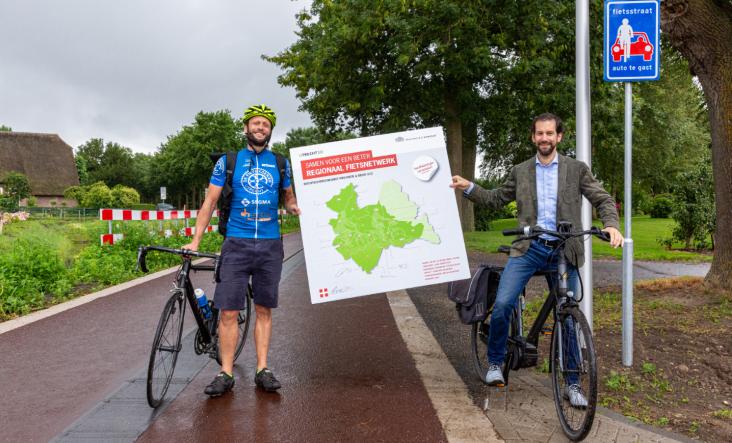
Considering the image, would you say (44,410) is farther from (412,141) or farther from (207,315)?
(412,141)

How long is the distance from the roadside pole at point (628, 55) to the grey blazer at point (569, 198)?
34.2 inches

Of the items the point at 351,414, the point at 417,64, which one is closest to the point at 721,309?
the point at 351,414

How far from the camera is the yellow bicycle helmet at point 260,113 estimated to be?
4.06 meters

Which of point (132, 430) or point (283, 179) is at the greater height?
point (283, 179)

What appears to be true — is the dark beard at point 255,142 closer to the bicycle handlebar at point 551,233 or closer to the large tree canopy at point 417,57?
the bicycle handlebar at point 551,233

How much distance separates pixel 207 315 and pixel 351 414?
1427 millimetres

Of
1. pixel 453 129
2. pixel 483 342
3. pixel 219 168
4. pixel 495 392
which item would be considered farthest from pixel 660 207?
pixel 219 168

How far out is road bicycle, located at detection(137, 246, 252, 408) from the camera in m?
3.84

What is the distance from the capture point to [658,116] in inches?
1239

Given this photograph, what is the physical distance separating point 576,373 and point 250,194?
7.78 feet

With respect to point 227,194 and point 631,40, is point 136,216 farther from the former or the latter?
point 631,40

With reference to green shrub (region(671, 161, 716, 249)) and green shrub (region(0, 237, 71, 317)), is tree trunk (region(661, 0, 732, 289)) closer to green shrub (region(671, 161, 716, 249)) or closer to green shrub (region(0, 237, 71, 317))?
green shrub (region(0, 237, 71, 317))

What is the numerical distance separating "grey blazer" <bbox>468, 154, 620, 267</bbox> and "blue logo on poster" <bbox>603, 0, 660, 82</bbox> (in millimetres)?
1313

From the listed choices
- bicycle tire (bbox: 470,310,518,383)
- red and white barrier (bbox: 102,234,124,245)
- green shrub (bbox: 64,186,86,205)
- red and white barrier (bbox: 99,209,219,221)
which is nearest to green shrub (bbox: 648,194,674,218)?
red and white barrier (bbox: 99,209,219,221)
